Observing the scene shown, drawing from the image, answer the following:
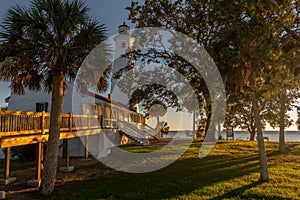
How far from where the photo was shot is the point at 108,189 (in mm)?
9688

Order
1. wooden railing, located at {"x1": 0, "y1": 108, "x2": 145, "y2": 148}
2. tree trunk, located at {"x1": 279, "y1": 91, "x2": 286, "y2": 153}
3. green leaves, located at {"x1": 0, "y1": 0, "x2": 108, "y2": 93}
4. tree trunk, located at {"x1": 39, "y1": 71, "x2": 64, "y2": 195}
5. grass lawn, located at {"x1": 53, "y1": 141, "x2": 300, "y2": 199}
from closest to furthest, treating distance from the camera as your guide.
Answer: wooden railing, located at {"x1": 0, "y1": 108, "x2": 145, "y2": 148}
green leaves, located at {"x1": 0, "y1": 0, "x2": 108, "y2": 93}
grass lawn, located at {"x1": 53, "y1": 141, "x2": 300, "y2": 199}
tree trunk, located at {"x1": 39, "y1": 71, "x2": 64, "y2": 195}
tree trunk, located at {"x1": 279, "y1": 91, "x2": 286, "y2": 153}

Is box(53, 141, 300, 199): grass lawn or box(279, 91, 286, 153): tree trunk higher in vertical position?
box(279, 91, 286, 153): tree trunk

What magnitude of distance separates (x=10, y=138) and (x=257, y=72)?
31.2ft

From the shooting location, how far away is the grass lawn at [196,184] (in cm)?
900

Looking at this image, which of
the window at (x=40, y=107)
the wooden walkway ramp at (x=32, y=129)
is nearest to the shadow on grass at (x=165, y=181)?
the wooden walkway ramp at (x=32, y=129)

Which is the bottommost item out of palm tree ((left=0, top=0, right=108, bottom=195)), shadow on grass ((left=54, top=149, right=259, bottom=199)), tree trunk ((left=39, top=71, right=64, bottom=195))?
shadow on grass ((left=54, top=149, right=259, bottom=199))

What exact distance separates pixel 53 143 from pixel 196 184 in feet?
19.3

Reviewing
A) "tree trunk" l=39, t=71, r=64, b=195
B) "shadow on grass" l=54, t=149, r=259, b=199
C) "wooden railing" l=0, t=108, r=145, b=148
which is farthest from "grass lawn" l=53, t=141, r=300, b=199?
"wooden railing" l=0, t=108, r=145, b=148

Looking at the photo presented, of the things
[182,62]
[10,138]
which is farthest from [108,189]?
[182,62]

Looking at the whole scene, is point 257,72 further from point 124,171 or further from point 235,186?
point 124,171

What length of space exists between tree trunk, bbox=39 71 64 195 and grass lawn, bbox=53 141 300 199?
503 millimetres

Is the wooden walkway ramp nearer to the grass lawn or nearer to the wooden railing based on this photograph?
the wooden railing

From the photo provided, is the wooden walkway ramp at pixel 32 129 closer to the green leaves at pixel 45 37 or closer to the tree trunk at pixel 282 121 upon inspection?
the green leaves at pixel 45 37

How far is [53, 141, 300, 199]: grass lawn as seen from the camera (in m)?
9.00
